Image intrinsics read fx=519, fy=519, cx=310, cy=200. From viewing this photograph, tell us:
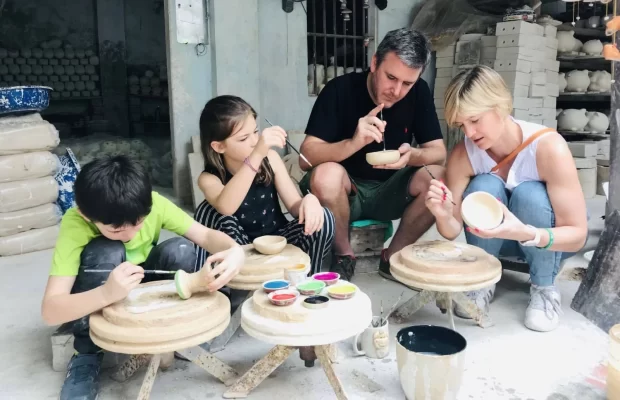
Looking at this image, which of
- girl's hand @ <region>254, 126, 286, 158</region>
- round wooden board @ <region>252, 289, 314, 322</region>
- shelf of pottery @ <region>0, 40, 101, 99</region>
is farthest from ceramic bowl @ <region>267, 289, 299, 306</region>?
shelf of pottery @ <region>0, 40, 101, 99</region>

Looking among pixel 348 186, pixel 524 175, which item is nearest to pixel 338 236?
pixel 348 186

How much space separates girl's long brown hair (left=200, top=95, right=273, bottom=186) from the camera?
2.48 metres

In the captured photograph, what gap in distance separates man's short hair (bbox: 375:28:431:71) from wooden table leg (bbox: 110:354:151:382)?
1.95 metres

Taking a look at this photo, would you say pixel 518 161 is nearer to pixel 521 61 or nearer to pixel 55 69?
pixel 521 61

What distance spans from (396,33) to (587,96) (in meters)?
5.07

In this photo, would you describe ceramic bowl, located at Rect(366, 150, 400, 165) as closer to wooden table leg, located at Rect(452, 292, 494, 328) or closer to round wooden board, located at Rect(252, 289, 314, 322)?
wooden table leg, located at Rect(452, 292, 494, 328)

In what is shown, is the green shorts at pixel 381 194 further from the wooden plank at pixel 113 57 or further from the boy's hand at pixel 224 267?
the wooden plank at pixel 113 57

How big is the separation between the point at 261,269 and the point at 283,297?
33 centimetres

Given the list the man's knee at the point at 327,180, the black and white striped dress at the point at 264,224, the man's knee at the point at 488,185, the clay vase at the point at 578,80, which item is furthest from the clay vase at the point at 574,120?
the black and white striped dress at the point at 264,224

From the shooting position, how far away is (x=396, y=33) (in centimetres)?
287

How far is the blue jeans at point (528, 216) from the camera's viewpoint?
2414 millimetres

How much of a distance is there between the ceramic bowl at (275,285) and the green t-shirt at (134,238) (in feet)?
1.69

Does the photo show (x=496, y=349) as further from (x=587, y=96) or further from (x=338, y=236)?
(x=587, y=96)

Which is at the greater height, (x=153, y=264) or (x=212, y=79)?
(x=212, y=79)
